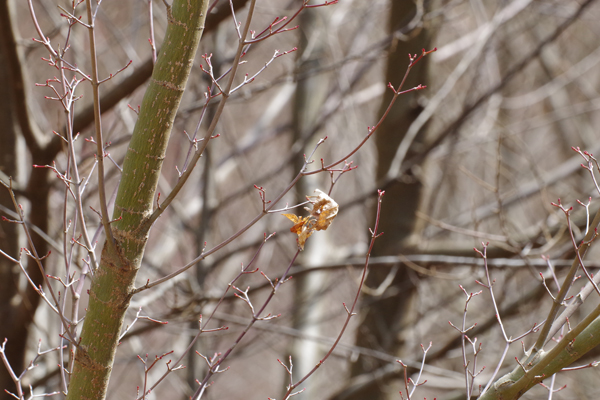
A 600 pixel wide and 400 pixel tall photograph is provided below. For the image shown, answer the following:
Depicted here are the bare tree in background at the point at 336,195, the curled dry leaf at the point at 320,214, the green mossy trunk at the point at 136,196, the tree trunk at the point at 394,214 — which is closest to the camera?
the green mossy trunk at the point at 136,196

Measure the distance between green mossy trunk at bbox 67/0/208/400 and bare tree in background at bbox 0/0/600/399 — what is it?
0.03 feet

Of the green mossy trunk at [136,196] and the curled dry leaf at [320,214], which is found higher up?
the green mossy trunk at [136,196]

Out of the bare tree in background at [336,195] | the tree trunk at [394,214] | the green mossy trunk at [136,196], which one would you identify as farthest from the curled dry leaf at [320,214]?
the tree trunk at [394,214]

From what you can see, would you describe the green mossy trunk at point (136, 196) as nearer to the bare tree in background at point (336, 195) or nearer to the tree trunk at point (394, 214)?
the bare tree in background at point (336, 195)

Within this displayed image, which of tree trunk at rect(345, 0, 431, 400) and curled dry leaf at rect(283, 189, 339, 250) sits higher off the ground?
curled dry leaf at rect(283, 189, 339, 250)

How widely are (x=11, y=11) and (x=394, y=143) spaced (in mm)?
2840

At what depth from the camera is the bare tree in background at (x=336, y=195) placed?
5.66 ft

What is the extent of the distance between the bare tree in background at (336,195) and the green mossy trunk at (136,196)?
1 centimetres

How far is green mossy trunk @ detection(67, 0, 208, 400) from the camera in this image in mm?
1462

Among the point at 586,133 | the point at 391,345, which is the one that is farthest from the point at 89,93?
the point at 586,133

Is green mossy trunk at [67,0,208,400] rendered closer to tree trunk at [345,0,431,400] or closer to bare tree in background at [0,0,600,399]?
bare tree in background at [0,0,600,399]

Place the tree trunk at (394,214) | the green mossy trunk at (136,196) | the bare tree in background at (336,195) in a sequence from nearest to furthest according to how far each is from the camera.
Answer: the green mossy trunk at (136,196), the bare tree in background at (336,195), the tree trunk at (394,214)

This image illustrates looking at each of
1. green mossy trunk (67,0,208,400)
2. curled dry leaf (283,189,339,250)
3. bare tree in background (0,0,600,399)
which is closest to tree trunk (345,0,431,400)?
bare tree in background (0,0,600,399)

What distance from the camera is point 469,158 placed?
23.8ft
